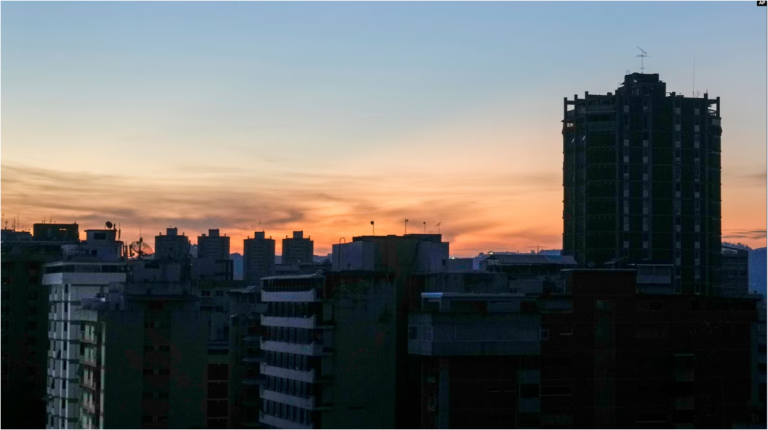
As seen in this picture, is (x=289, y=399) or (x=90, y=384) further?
(x=90, y=384)

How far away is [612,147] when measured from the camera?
176500 mm

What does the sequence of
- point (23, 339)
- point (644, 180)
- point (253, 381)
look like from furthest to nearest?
point (644, 180) < point (23, 339) < point (253, 381)

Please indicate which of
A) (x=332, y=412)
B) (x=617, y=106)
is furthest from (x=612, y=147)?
(x=332, y=412)

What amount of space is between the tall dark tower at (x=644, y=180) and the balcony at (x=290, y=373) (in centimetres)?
7448

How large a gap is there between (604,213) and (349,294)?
82.0 meters

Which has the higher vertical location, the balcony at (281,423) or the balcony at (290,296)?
the balcony at (290,296)

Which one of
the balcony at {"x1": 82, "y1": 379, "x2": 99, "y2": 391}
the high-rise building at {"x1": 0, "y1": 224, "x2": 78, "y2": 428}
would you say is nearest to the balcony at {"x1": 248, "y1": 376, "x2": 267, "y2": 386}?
the balcony at {"x1": 82, "y1": 379, "x2": 99, "y2": 391}

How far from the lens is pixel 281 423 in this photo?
106062 mm

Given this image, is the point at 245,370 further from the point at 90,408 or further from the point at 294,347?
A: the point at 294,347

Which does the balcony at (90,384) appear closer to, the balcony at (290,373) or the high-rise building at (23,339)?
the balcony at (290,373)

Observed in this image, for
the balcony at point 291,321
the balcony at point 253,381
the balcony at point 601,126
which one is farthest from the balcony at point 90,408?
the balcony at point 601,126

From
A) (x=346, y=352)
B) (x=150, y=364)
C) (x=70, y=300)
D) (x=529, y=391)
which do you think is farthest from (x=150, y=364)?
(x=529, y=391)

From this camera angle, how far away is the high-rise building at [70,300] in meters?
141

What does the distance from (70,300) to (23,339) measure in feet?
63.2
